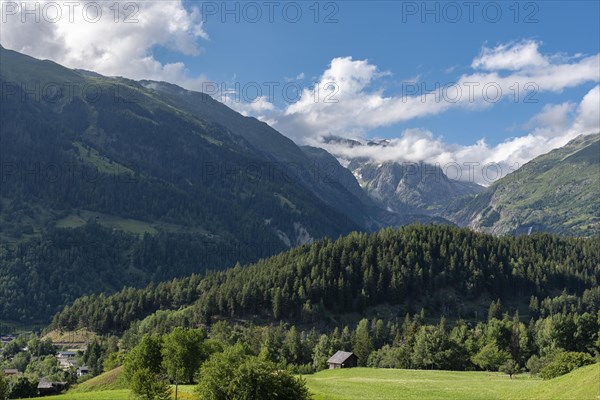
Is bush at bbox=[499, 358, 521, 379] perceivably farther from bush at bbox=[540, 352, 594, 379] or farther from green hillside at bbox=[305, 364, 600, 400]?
green hillside at bbox=[305, 364, 600, 400]

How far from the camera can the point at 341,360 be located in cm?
16162

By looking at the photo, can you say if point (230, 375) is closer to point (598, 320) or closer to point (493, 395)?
point (493, 395)

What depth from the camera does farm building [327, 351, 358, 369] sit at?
16138 cm

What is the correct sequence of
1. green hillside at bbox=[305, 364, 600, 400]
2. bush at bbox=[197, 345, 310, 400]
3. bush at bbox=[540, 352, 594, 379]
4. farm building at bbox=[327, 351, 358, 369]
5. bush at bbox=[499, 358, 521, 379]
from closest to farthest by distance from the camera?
green hillside at bbox=[305, 364, 600, 400] < bush at bbox=[197, 345, 310, 400] < bush at bbox=[540, 352, 594, 379] < bush at bbox=[499, 358, 521, 379] < farm building at bbox=[327, 351, 358, 369]

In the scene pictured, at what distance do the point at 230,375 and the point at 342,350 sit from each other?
404ft

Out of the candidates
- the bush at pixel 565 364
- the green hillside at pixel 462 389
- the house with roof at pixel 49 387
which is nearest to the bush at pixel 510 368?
the bush at pixel 565 364

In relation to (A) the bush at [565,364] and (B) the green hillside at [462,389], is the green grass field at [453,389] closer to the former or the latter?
(B) the green hillside at [462,389]

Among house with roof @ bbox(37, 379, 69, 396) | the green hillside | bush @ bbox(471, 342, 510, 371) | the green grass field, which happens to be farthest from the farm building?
house with roof @ bbox(37, 379, 69, 396)

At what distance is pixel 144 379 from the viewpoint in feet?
260

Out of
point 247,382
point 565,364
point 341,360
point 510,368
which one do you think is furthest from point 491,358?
point 247,382

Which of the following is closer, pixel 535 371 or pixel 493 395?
pixel 493 395

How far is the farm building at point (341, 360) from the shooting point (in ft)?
529

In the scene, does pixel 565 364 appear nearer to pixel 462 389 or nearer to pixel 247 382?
pixel 462 389

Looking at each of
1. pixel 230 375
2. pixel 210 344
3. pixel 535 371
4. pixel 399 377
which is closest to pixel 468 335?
pixel 535 371
